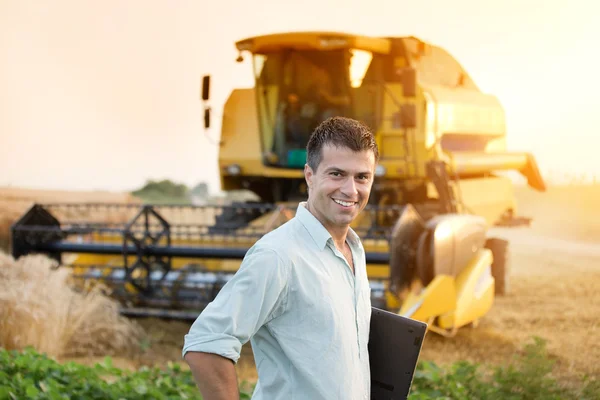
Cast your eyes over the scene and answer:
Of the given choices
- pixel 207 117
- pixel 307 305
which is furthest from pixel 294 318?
pixel 207 117

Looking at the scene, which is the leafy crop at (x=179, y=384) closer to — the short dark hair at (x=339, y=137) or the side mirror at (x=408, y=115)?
the short dark hair at (x=339, y=137)

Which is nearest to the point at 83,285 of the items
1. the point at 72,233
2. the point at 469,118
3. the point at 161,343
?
the point at 72,233

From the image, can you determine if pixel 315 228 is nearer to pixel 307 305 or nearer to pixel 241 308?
pixel 307 305

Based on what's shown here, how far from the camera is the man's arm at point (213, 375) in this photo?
1.67 metres

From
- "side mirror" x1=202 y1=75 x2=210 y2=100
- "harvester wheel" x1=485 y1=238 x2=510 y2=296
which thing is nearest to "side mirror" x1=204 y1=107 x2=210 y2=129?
"side mirror" x1=202 y1=75 x2=210 y2=100

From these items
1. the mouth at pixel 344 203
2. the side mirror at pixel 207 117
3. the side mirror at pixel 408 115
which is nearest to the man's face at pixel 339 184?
the mouth at pixel 344 203

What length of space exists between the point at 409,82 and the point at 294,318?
5.32 m

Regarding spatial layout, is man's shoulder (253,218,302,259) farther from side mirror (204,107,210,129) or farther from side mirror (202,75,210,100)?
side mirror (204,107,210,129)

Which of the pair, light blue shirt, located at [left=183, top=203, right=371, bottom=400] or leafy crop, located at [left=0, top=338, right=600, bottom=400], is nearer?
light blue shirt, located at [left=183, top=203, right=371, bottom=400]

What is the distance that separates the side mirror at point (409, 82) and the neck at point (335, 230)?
5018 millimetres

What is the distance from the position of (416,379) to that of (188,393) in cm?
126

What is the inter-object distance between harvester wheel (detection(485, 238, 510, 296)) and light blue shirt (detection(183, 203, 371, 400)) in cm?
700

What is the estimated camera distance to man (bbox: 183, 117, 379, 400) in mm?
1684

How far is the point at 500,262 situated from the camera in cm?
867
